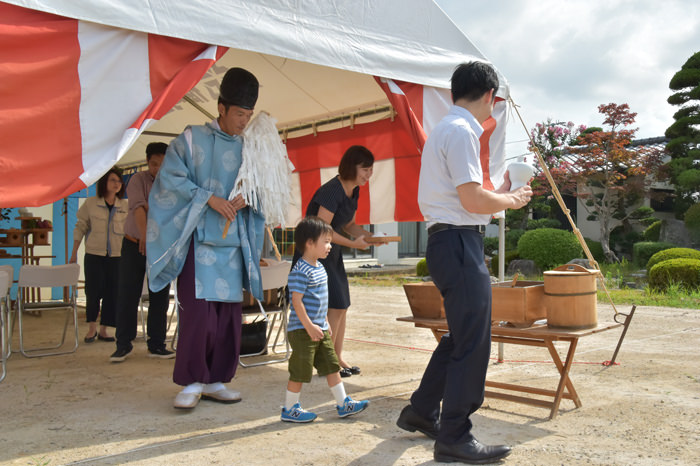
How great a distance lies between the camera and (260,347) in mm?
4648

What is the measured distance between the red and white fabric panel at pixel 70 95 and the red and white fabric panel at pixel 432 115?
1.26 meters

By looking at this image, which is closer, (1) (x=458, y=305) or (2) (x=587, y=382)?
(1) (x=458, y=305)

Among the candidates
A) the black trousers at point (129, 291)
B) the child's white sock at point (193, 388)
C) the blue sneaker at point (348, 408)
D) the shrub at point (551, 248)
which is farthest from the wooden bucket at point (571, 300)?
the shrub at point (551, 248)

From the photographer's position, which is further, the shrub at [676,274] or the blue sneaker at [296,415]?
the shrub at [676,274]

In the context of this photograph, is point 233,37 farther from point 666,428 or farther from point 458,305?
point 666,428

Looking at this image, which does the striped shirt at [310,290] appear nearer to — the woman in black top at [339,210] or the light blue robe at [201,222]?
the light blue robe at [201,222]

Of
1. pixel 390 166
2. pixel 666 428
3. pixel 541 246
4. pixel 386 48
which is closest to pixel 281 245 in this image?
pixel 541 246

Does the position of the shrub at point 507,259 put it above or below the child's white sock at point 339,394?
above

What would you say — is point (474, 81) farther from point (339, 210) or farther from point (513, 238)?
point (513, 238)

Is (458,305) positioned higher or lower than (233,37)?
lower

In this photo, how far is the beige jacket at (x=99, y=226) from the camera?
5.18 m

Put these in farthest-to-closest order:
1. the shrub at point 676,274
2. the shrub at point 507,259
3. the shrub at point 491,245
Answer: the shrub at point 491,245 → the shrub at point 507,259 → the shrub at point 676,274

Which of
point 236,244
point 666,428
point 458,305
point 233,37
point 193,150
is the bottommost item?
point 666,428

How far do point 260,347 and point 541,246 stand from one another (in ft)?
31.7
